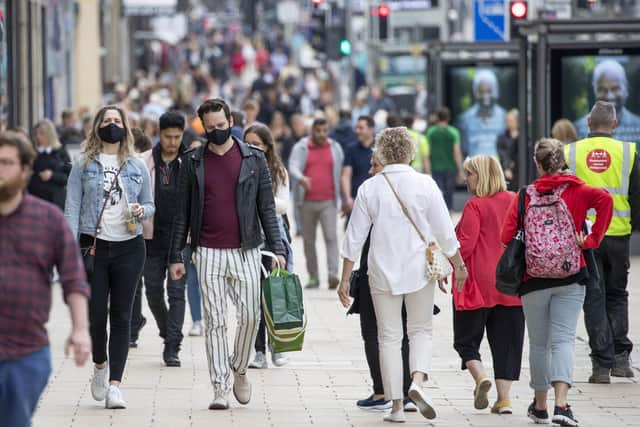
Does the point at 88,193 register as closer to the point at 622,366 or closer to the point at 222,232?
the point at 222,232

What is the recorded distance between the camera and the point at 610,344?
10.5 m

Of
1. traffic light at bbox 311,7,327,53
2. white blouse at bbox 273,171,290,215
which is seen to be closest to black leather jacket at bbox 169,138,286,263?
white blouse at bbox 273,171,290,215

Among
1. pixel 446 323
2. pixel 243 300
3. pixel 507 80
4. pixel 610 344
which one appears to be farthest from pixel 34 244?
pixel 507 80

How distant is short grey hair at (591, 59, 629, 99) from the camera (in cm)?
1894

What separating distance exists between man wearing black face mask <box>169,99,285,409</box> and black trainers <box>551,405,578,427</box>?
1777 mm

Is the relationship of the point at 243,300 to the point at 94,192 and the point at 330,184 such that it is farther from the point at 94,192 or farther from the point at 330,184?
the point at 330,184

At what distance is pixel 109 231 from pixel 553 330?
2.58 m

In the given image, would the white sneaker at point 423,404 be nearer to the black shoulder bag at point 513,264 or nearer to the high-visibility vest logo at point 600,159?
the black shoulder bag at point 513,264

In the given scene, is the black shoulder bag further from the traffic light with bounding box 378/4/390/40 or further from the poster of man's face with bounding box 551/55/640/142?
the traffic light with bounding box 378/4/390/40

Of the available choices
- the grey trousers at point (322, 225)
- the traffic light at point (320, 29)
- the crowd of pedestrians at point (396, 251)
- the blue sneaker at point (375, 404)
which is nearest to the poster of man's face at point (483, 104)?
the traffic light at point (320, 29)

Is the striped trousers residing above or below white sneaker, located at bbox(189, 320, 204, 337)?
above

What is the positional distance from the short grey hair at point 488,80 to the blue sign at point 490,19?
0.72 meters

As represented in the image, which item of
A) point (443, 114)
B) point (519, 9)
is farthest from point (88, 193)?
point (443, 114)

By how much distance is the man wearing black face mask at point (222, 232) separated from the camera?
30.7ft
